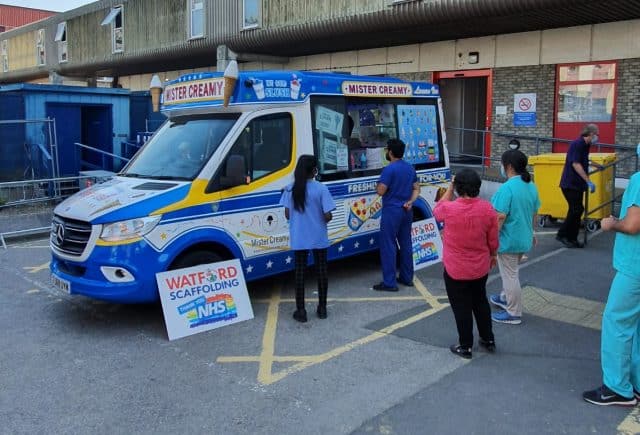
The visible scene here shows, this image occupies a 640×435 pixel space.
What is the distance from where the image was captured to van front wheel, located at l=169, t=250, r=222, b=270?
19.6 ft

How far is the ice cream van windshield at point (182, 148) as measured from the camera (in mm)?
6336

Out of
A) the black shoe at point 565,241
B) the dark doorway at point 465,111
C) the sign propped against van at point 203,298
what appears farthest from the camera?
the dark doorway at point 465,111

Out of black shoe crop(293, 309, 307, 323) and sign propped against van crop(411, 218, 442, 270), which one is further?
sign propped against van crop(411, 218, 442, 270)

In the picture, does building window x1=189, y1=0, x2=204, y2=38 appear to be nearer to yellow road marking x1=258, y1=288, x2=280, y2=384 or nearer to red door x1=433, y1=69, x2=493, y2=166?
red door x1=433, y1=69, x2=493, y2=166

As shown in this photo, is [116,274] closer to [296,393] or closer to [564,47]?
[296,393]

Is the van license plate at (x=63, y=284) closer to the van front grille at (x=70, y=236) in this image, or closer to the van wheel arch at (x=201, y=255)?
the van front grille at (x=70, y=236)

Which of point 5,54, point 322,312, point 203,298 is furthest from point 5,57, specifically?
point 322,312

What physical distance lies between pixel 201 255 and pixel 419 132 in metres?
3.98

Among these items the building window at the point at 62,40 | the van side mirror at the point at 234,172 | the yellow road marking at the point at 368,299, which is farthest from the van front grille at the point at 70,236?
the building window at the point at 62,40

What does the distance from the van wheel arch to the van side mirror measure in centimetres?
66

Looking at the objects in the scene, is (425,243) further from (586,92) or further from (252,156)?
(586,92)

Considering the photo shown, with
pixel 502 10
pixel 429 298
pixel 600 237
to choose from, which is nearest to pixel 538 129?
pixel 502 10

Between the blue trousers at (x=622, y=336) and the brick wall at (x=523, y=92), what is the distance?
11774 millimetres

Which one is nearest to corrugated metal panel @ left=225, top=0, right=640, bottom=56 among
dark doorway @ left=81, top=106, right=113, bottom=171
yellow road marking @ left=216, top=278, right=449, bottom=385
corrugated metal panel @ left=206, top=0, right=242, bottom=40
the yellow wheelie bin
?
corrugated metal panel @ left=206, top=0, right=242, bottom=40
